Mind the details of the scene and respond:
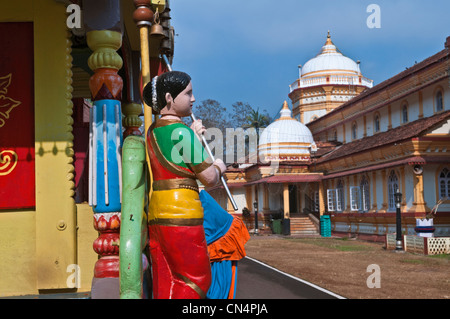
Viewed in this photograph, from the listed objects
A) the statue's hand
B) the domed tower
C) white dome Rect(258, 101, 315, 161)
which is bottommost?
the statue's hand

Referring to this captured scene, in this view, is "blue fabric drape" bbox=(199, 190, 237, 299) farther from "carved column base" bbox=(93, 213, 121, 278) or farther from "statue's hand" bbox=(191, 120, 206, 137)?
"carved column base" bbox=(93, 213, 121, 278)

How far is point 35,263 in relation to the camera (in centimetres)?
596

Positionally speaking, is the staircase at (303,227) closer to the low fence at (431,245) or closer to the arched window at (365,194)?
the arched window at (365,194)

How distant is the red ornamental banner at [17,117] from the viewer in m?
5.96

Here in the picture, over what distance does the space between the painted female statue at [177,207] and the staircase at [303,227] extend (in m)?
28.5

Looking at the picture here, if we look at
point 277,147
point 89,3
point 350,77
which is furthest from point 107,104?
→ point 350,77

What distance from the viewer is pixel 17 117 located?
599 cm

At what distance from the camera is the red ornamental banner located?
5.96m

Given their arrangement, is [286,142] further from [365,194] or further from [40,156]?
[40,156]

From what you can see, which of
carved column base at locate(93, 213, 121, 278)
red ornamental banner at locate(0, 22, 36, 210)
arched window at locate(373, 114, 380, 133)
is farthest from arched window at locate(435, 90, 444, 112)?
carved column base at locate(93, 213, 121, 278)

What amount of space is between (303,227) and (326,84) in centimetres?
1491

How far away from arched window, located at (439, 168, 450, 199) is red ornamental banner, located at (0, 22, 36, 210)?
18900 millimetres
